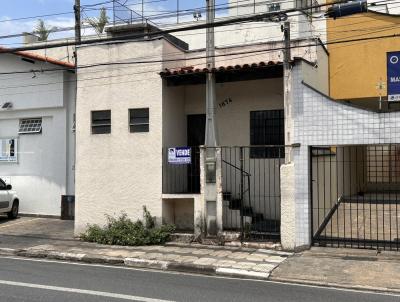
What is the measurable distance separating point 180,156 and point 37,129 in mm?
7432

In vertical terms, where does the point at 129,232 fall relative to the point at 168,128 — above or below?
below

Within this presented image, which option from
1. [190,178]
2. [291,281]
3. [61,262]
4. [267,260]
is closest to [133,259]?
[61,262]

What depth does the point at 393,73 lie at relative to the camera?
1606 centimetres

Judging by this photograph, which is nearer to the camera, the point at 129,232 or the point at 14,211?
the point at 129,232

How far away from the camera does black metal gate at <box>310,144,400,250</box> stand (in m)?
11.9

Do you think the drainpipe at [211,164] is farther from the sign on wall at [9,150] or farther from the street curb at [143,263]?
the sign on wall at [9,150]

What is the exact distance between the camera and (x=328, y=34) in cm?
1741

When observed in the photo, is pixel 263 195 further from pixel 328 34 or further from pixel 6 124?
pixel 6 124

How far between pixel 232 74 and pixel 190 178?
3.57 meters

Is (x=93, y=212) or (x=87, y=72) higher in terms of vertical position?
(x=87, y=72)

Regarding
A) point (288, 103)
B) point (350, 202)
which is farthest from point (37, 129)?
point (350, 202)

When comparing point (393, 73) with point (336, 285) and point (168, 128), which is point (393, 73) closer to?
point (168, 128)

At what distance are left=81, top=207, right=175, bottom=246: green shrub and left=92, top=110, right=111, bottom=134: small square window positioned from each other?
250 cm

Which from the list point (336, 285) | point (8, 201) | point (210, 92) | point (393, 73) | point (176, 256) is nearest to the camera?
point (336, 285)
